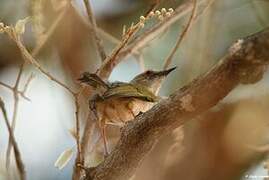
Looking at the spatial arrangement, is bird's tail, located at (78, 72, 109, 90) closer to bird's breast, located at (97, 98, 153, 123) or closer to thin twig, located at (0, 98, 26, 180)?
bird's breast, located at (97, 98, 153, 123)

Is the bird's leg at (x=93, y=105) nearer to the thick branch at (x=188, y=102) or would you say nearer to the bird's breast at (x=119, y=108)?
the bird's breast at (x=119, y=108)

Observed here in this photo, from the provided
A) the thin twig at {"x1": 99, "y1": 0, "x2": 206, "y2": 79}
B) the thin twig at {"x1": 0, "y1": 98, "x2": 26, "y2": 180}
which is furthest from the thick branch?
the thin twig at {"x1": 99, "y1": 0, "x2": 206, "y2": 79}

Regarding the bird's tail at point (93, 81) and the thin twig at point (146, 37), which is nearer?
the bird's tail at point (93, 81)

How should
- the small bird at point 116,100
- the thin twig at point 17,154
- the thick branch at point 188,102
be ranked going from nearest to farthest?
the thick branch at point 188,102, the thin twig at point 17,154, the small bird at point 116,100

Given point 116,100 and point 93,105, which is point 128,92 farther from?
point 93,105

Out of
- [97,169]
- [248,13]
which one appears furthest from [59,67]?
[97,169]

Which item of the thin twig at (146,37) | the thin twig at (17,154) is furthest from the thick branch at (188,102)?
the thin twig at (146,37)

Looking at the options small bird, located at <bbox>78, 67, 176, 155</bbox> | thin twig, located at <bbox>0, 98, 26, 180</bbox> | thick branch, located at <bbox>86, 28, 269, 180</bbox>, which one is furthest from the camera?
small bird, located at <bbox>78, 67, 176, 155</bbox>
